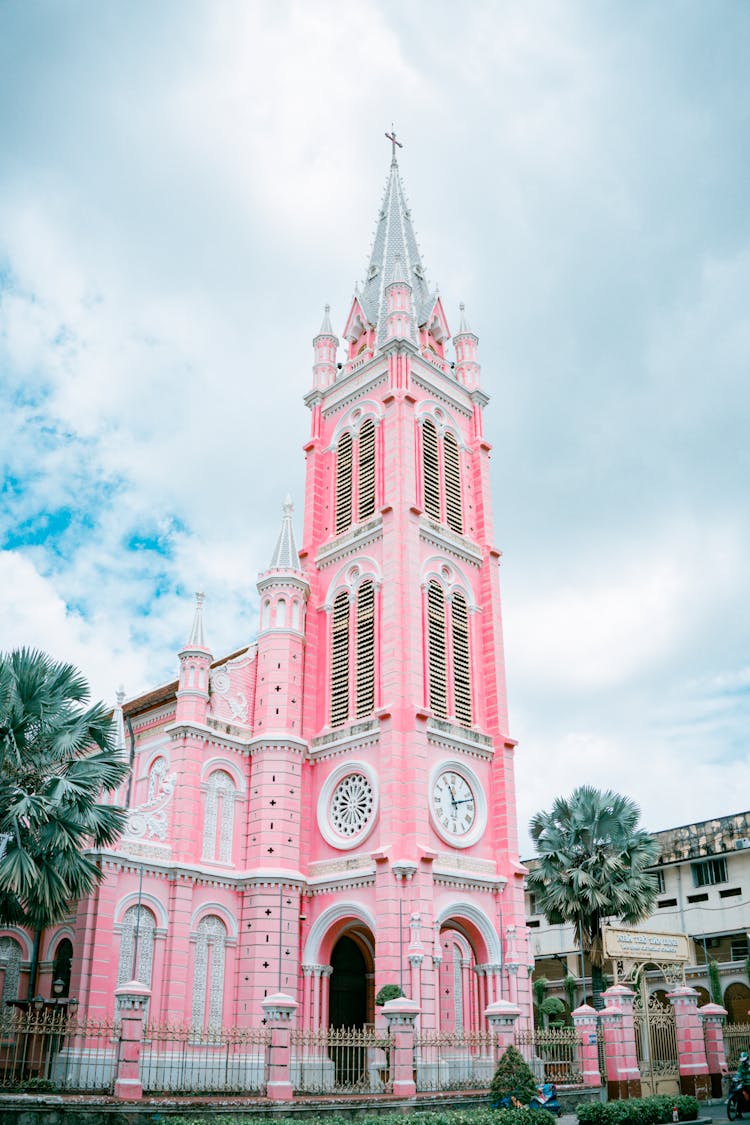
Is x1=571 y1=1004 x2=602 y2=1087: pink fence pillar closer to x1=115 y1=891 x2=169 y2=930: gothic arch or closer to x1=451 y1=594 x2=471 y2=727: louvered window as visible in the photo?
x1=451 y1=594 x2=471 y2=727: louvered window

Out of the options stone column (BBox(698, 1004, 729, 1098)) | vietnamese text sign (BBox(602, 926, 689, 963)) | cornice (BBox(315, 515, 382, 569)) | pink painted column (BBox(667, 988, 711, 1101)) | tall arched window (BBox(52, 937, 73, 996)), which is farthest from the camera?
cornice (BBox(315, 515, 382, 569))

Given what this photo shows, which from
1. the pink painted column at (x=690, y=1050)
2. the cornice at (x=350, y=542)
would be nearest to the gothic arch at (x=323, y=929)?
the pink painted column at (x=690, y=1050)

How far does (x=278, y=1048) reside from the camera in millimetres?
19125

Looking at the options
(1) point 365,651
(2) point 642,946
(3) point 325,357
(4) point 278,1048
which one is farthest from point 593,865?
(3) point 325,357

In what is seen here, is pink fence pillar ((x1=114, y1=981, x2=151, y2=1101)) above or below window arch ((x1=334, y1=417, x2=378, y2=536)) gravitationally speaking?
below

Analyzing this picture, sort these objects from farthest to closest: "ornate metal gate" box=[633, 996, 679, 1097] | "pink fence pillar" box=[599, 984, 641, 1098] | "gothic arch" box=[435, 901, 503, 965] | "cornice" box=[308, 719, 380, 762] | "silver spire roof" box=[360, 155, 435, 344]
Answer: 1. "silver spire roof" box=[360, 155, 435, 344]
2. "cornice" box=[308, 719, 380, 762]
3. "gothic arch" box=[435, 901, 503, 965]
4. "ornate metal gate" box=[633, 996, 679, 1097]
5. "pink fence pillar" box=[599, 984, 641, 1098]

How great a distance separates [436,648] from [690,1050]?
13.9m

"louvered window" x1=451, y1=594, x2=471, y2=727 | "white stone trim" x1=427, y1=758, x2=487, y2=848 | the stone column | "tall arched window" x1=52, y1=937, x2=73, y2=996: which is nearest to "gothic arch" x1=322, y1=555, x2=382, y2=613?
"louvered window" x1=451, y1=594, x2=471, y2=727

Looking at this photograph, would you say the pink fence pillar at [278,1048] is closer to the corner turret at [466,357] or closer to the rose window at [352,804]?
the rose window at [352,804]

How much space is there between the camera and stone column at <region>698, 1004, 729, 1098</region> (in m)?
27.6

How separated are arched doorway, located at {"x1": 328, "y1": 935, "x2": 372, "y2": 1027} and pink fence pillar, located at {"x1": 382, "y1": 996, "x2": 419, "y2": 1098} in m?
10.8

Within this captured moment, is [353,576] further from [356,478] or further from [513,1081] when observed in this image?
[513,1081]

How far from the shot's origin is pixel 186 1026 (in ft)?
89.0

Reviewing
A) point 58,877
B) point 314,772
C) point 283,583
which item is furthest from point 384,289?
point 58,877
